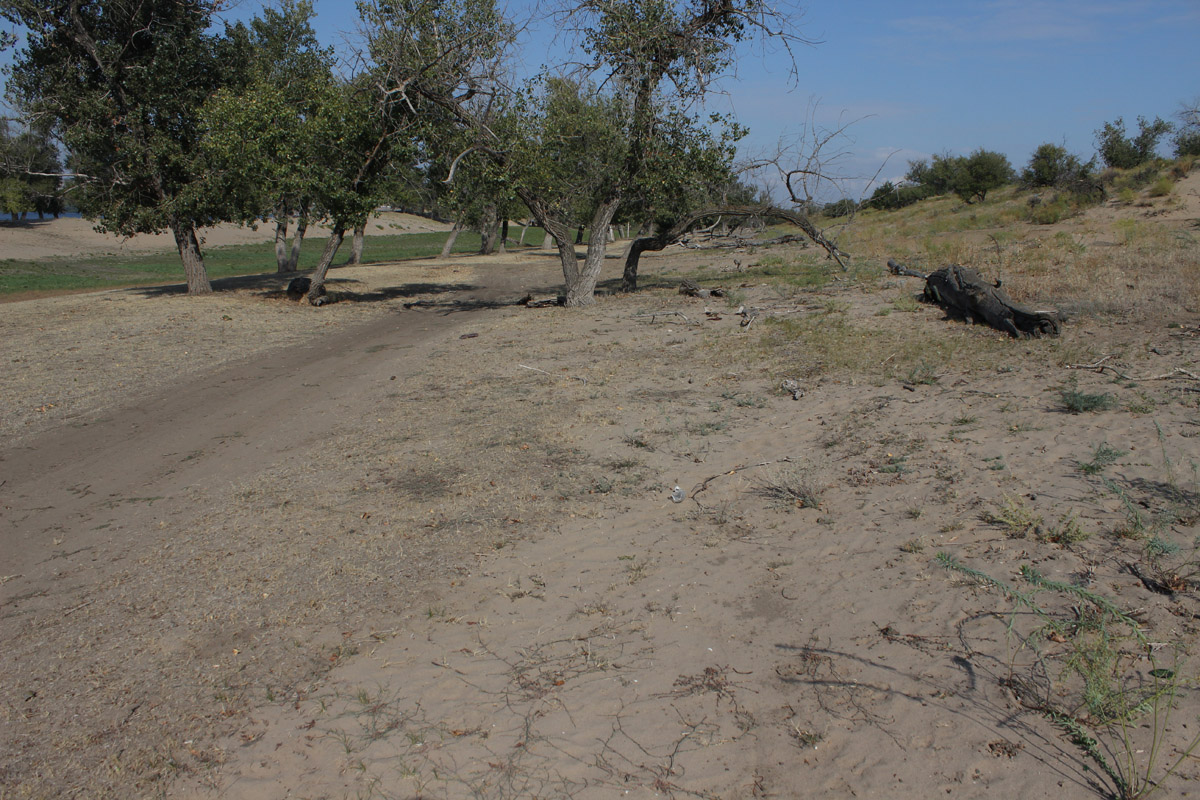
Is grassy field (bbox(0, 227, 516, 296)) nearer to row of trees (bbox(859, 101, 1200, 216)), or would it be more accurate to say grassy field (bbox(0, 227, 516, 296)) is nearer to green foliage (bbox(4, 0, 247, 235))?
green foliage (bbox(4, 0, 247, 235))

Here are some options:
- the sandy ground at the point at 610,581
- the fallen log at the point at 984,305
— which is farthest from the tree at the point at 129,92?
the fallen log at the point at 984,305

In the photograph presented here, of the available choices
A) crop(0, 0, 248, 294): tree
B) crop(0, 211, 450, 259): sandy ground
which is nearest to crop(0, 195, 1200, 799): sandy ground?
crop(0, 0, 248, 294): tree

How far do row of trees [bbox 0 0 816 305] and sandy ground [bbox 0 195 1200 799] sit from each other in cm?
831

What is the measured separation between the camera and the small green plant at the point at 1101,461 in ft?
18.3

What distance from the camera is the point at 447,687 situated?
4.06 m

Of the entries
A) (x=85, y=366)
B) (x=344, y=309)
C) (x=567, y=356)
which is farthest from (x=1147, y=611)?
(x=344, y=309)

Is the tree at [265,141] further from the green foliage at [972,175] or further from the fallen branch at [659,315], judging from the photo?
the green foliage at [972,175]

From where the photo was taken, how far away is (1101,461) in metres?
5.67

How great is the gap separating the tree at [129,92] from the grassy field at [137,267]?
7.27 meters

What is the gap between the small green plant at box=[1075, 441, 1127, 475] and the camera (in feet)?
18.3

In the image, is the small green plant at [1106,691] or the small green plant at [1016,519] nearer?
the small green plant at [1106,691]

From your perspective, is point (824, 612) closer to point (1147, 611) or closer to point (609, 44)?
point (1147, 611)

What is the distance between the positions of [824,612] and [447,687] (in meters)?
2.14

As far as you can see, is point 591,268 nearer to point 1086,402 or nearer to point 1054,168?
point 1086,402
